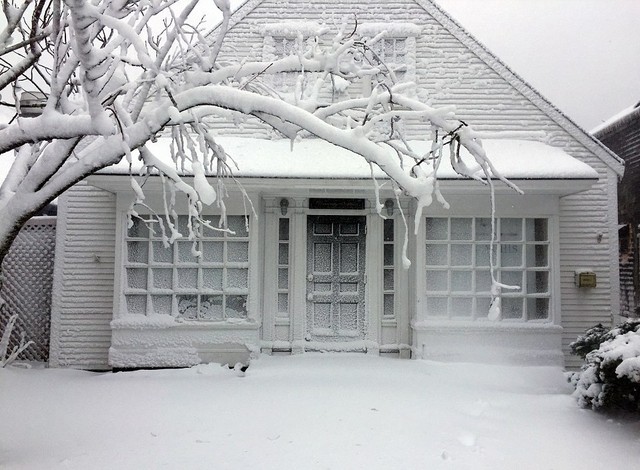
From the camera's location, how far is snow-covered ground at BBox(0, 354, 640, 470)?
3822mm

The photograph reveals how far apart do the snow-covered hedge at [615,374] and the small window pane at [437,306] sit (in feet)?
7.53

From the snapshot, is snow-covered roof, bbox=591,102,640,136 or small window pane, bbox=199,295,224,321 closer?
small window pane, bbox=199,295,224,321

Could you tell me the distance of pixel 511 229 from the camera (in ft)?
23.8

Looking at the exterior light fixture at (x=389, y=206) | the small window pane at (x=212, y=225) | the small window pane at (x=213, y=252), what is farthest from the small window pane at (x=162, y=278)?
the exterior light fixture at (x=389, y=206)

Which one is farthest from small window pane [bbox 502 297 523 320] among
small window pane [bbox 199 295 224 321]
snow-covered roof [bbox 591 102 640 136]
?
snow-covered roof [bbox 591 102 640 136]

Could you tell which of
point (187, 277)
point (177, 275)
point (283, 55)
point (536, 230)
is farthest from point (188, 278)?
point (536, 230)

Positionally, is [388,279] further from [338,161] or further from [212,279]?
[212,279]

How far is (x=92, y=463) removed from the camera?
3662 millimetres

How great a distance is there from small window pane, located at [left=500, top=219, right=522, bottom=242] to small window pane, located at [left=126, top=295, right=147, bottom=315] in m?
5.66

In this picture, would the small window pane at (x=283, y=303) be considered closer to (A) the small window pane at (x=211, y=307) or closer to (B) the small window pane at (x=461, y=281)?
(A) the small window pane at (x=211, y=307)

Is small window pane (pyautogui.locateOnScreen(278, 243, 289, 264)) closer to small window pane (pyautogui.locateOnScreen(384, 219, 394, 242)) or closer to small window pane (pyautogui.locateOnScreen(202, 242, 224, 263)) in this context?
small window pane (pyautogui.locateOnScreen(202, 242, 224, 263))

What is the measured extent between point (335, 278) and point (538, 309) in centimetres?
321

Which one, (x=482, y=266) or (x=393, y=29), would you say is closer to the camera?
(x=482, y=266)

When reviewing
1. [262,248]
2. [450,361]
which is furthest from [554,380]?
[262,248]
